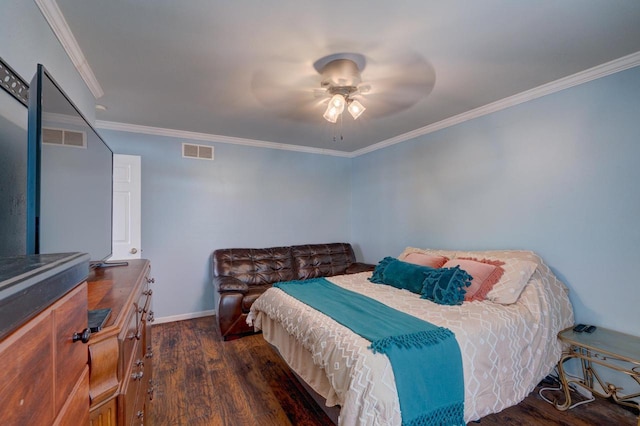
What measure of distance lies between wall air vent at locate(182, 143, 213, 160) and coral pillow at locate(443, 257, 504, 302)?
3.43 m

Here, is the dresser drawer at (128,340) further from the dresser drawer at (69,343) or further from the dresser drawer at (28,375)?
the dresser drawer at (28,375)

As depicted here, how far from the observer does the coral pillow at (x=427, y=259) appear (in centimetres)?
289

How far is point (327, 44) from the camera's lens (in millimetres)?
1890

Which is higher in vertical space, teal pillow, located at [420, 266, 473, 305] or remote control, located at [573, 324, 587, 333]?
teal pillow, located at [420, 266, 473, 305]

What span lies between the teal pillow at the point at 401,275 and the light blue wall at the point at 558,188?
33.2 inches

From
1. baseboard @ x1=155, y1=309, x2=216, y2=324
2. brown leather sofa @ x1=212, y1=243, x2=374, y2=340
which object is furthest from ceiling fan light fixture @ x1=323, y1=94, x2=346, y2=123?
baseboard @ x1=155, y1=309, x2=216, y2=324

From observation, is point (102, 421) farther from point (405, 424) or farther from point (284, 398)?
point (284, 398)

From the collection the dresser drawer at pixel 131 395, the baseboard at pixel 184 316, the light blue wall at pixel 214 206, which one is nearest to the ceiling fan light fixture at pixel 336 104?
the dresser drawer at pixel 131 395

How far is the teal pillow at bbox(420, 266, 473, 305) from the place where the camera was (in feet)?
7.44

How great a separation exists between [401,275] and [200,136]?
315 cm

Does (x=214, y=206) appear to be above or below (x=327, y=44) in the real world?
below

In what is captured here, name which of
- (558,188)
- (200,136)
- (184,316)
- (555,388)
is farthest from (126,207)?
(555,388)

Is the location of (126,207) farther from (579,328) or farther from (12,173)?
(579,328)

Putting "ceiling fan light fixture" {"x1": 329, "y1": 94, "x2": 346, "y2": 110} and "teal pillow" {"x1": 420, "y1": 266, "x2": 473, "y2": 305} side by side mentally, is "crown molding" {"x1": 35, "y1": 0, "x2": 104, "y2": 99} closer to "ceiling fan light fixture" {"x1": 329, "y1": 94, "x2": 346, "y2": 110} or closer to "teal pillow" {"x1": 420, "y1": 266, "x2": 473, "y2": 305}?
"ceiling fan light fixture" {"x1": 329, "y1": 94, "x2": 346, "y2": 110}
